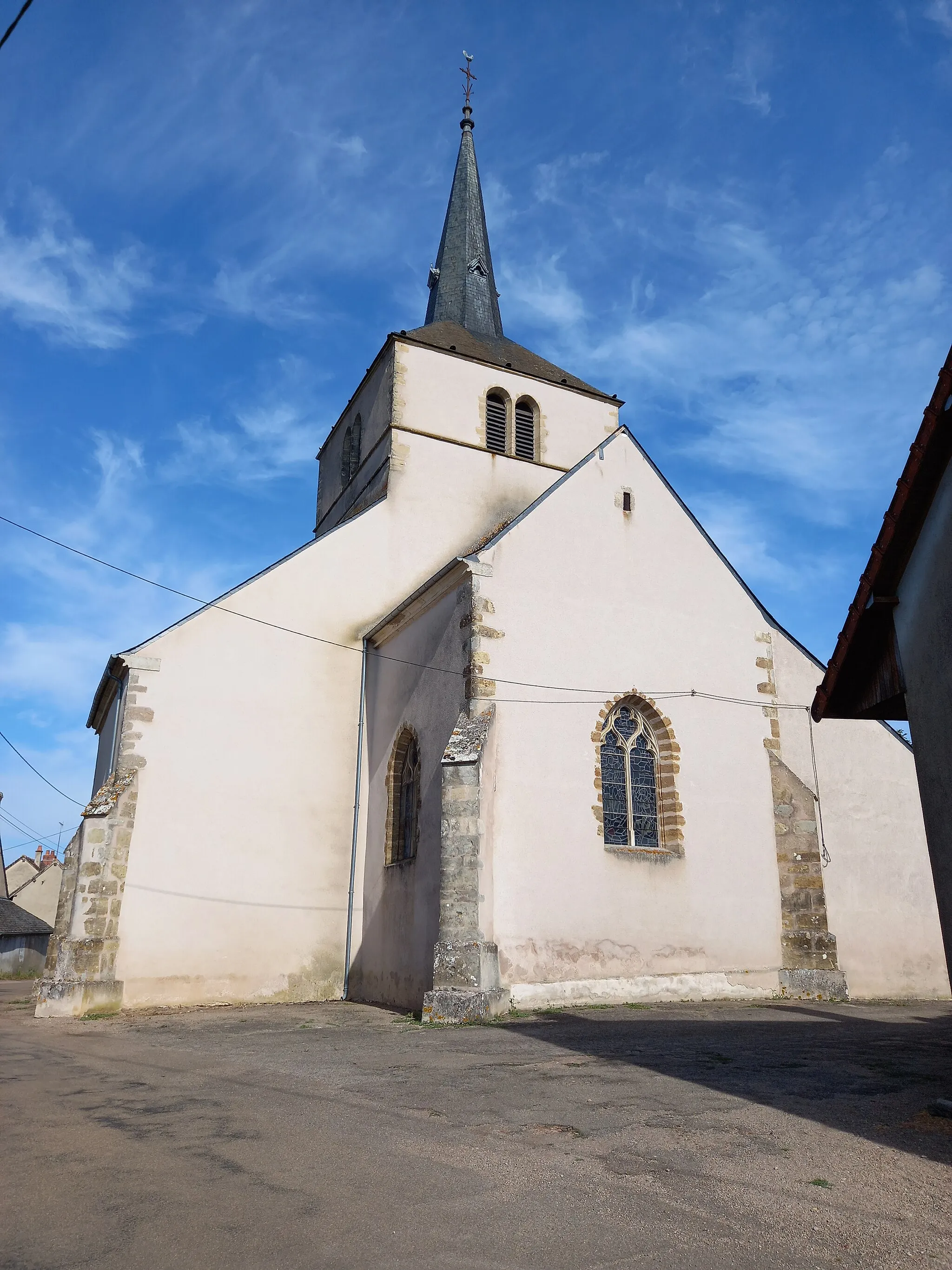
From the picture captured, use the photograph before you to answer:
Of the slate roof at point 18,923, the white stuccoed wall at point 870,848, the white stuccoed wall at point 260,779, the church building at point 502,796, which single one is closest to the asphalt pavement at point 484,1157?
the church building at point 502,796

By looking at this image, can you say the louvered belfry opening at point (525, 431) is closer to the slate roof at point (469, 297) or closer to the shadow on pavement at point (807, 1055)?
the slate roof at point (469, 297)

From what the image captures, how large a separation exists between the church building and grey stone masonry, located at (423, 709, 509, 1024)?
0.03 metres

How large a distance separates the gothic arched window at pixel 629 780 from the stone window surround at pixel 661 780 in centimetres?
6

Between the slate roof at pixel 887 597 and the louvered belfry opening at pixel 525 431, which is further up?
the louvered belfry opening at pixel 525 431

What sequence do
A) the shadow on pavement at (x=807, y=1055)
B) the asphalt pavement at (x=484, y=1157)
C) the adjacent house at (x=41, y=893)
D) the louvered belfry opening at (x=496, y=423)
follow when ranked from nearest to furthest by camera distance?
the asphalt pavement at (x=484, y=1157) → the shadow on pavement at (x=807, y=1055) → the louvered belfry opening at (x=496, y=423) → the adjacent house at (x=41, y=893)

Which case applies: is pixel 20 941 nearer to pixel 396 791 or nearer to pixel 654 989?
pixel 396 791

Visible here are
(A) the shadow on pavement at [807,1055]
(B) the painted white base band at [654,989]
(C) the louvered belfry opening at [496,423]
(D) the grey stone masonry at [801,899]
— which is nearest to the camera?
(A) the shadow on pavement at [807,1055]

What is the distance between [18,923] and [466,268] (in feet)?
82.1

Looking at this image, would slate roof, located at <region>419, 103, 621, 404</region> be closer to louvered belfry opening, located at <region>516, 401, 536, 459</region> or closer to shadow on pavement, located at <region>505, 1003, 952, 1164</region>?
louvered belfry opening, located at <region>516, 401, 536, 459</region>

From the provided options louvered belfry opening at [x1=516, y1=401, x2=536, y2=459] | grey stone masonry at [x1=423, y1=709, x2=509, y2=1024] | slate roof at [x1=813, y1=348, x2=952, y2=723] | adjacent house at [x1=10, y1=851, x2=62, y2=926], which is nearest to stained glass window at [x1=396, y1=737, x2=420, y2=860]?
Answer: grey stone masonry at [x1=423, y1=709, x2=509, y2=1024]

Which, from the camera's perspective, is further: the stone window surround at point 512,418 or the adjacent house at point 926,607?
the stone window surround at point 512,418

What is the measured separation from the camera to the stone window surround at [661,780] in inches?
461

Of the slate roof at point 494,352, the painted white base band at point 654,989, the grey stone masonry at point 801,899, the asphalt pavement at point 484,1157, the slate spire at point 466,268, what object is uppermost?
the slate spire at point 466,268

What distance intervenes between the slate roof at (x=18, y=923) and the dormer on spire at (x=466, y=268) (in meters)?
22.6
